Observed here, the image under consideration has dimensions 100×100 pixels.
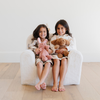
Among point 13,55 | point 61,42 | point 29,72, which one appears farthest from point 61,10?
point 29,72

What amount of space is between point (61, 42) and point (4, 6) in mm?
1519

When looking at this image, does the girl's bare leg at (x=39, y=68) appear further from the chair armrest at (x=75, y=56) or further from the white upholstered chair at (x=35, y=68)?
the chair armrest at (x=75, y=56)

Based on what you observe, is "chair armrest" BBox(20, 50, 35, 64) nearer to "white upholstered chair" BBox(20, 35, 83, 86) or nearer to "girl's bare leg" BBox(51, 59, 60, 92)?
"white upholstered chair" BBox(20, 35, 83, 86)

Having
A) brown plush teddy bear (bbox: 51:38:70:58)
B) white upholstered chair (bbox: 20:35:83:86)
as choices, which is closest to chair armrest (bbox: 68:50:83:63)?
white upholstered chair (bbox: 20:35:83:86)

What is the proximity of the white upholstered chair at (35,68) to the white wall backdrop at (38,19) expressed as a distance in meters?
1.15

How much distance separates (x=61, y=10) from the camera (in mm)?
2562

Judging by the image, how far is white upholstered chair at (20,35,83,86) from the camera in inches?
61.0

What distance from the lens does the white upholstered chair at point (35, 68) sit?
155cm

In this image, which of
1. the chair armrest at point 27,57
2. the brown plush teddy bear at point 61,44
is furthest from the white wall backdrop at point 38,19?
the chair armrest at point 27,57

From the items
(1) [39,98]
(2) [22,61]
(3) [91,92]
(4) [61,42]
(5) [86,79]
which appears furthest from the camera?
(5) [86,79]

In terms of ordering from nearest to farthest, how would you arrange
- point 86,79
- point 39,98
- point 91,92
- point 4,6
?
1. point 39,98
2. point 91,92
3. point 86,79
4. point 4,6

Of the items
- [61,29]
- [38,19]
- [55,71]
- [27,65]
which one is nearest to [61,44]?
[61,29]

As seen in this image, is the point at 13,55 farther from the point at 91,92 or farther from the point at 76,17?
the point at 91,92

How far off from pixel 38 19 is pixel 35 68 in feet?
4.36
